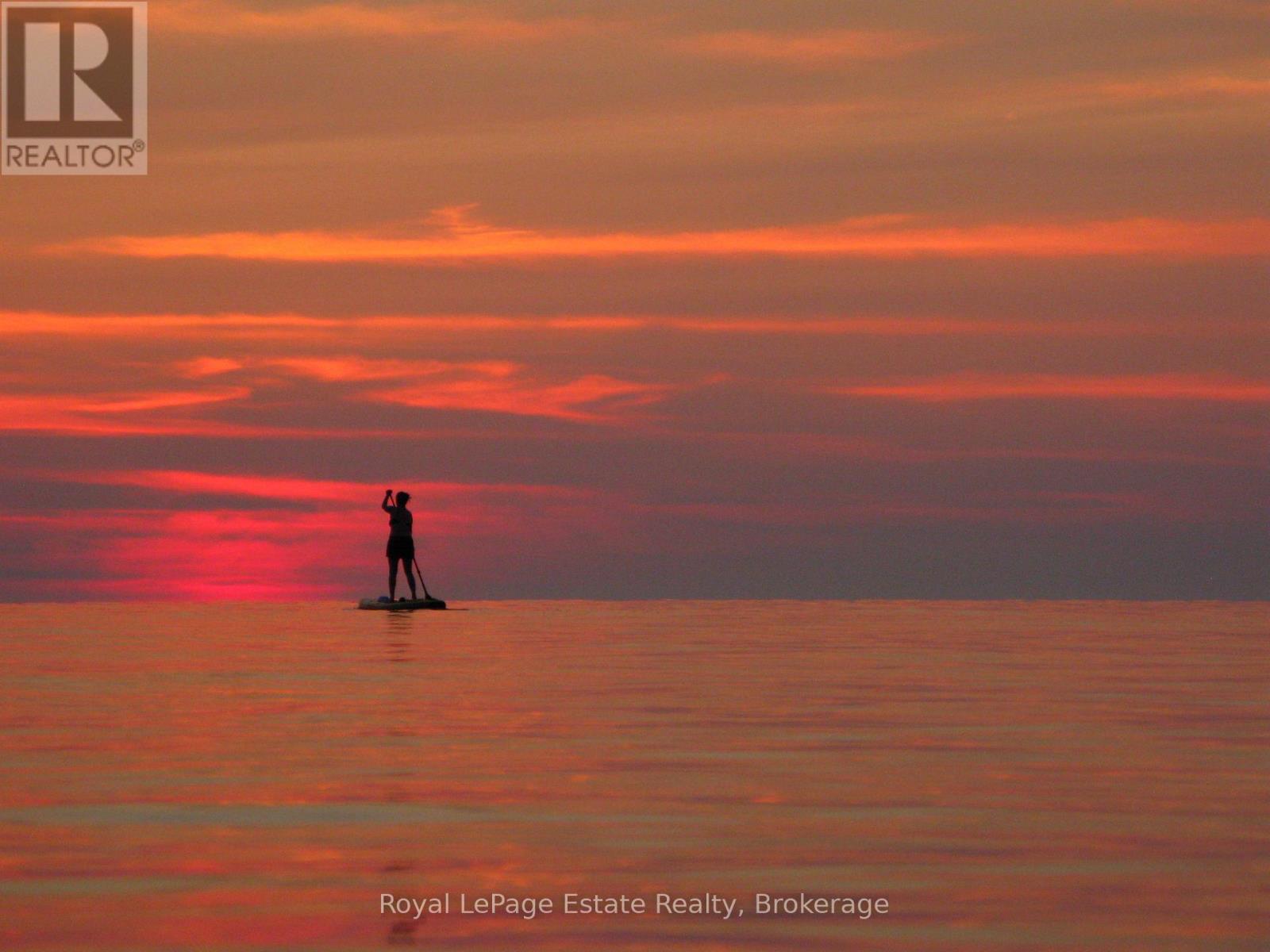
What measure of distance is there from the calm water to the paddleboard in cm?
2003

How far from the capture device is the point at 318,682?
20141 millimetres

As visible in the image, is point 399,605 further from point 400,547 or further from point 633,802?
point 633,802

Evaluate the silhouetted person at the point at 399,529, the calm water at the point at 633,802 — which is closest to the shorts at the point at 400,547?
the silhouetted person at the point at 399,529

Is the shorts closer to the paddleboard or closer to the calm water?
the paddleboard

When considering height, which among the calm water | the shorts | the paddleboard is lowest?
the calm water

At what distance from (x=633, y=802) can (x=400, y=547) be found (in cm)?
3163

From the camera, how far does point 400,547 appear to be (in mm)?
42188

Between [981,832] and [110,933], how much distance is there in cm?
443

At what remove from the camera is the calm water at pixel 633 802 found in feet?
25.6

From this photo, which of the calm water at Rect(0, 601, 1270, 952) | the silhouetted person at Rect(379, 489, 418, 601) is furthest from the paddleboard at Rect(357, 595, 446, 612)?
the calm water at Rect(0, 601, 1270, 952)

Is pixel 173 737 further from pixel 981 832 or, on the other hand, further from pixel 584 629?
pixel 584 629

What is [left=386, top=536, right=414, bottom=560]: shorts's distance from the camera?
4216 cm

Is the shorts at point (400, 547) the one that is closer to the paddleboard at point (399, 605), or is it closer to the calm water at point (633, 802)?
the paddleboard at point (399, 605)

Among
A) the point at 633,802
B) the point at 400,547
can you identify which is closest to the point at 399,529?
the point at 400,547
